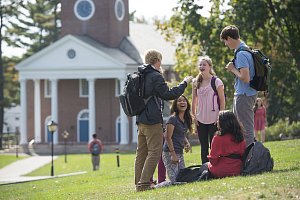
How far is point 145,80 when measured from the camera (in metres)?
11.9

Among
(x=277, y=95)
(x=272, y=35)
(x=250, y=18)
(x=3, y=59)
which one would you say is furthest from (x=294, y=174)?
(x=3, y=59)

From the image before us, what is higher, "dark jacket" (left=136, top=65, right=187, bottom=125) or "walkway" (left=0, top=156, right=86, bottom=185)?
"dark jacket" (left=136, top=65, right=187, bottom=125)

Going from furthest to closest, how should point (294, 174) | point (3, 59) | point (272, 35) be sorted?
point (3, 59) → point (272, 35) → point (294, 174)

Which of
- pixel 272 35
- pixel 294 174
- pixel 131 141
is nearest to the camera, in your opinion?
pixel 294 174

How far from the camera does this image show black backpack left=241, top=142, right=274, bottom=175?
39.3ft

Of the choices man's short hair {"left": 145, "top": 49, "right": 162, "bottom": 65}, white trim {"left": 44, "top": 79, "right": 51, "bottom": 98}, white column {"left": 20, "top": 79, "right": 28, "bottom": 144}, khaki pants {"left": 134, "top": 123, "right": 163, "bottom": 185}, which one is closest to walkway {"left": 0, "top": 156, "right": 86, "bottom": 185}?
white column {"left": 20, "top": 79, "right": 28, "bottom": 144}

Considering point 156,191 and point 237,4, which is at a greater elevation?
point 237,4

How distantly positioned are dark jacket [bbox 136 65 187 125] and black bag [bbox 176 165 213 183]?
112 cm

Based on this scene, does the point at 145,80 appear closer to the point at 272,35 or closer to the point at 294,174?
the point at 294,174

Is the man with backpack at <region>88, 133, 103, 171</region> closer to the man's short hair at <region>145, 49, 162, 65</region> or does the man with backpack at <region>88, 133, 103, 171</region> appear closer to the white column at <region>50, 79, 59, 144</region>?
the man's short hair at <region>145, 49, 162, 65</region>

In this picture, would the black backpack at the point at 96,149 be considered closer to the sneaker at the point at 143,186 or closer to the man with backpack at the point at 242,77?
the sneaker at the point at 143,186

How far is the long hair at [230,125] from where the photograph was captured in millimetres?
11834

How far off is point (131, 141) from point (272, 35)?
25.6 meters

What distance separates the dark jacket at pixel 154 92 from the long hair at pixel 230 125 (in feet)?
2.37
